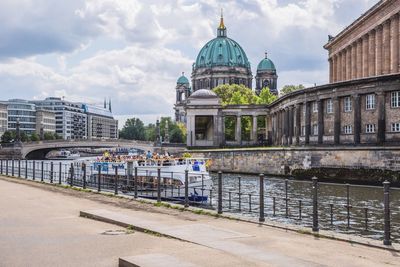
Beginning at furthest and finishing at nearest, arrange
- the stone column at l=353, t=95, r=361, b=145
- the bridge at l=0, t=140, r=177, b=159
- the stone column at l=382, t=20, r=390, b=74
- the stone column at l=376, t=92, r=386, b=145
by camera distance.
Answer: the bridge at l=0, t=140, r=177, b=159
the stone column at l=382, t=20, r=390, b=74
the stone column at l=353, t=95, r=361, b=145
the stone column at l=376, t=92, r=386, b=145

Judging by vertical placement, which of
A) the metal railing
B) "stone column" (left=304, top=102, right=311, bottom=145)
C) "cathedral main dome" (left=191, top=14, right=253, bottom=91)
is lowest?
the metal railing

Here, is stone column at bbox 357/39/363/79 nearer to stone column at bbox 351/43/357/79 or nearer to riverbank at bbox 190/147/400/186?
stone column at bbox 351/43/357/79

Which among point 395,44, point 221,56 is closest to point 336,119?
point 395,44

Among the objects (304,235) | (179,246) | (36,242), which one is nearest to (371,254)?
(304,235)

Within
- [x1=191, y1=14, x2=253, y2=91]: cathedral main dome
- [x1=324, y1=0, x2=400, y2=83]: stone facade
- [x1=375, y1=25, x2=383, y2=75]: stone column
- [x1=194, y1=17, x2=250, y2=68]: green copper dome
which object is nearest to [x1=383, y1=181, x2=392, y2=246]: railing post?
[x1=324, y1=0, x2=400, y2=83]: stone facade

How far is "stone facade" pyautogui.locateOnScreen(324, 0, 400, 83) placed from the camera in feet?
223

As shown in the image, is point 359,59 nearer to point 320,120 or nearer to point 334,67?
point 334,67

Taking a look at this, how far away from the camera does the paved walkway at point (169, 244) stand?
11133 mm

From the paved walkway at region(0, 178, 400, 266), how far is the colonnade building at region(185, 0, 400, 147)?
4101 centimetres

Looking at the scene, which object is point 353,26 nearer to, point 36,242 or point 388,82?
point 388,82

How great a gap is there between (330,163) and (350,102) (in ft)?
22.5

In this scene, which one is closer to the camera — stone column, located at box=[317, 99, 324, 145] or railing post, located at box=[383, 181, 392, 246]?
railing post, located at box=[383, 181, 392, 246]

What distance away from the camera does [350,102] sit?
2375 inches

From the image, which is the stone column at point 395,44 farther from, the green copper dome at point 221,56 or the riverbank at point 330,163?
the green copper dome at point 221,56
